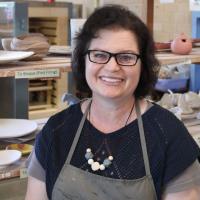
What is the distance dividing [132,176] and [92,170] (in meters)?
0.12

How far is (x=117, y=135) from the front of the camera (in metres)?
1.19

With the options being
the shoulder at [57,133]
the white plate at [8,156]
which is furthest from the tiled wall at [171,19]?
the shoulder at [57,133]

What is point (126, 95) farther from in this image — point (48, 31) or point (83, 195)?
point (48, 31)

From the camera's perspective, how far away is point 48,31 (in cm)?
358

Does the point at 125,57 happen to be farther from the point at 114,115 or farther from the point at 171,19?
the point at 171,19

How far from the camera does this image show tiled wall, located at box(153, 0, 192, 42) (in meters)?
3.36

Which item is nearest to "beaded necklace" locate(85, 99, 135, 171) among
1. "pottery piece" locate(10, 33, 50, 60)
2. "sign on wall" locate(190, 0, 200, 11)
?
"pottery piece" locate(10, 33, 50, 60)

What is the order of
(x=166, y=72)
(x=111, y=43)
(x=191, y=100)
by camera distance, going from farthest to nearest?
(x=166, y=72) → (x=191, y=100) → (x=111, y=43)

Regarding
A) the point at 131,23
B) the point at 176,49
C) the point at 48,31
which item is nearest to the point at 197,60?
the point at 176,49

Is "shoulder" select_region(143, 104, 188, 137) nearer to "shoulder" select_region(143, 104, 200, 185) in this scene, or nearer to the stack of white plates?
"shoulder" select_region(143, 104, 200, 185)

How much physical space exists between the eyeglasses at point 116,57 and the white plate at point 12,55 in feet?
1.29

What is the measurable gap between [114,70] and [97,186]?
330 millimetres

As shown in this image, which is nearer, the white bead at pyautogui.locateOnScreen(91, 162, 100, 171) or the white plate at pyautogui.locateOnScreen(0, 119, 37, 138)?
the white bead at pyautogui.locateOnScreen(91, 162, 100, 171)

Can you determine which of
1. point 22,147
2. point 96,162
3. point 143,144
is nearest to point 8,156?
point 22,147
